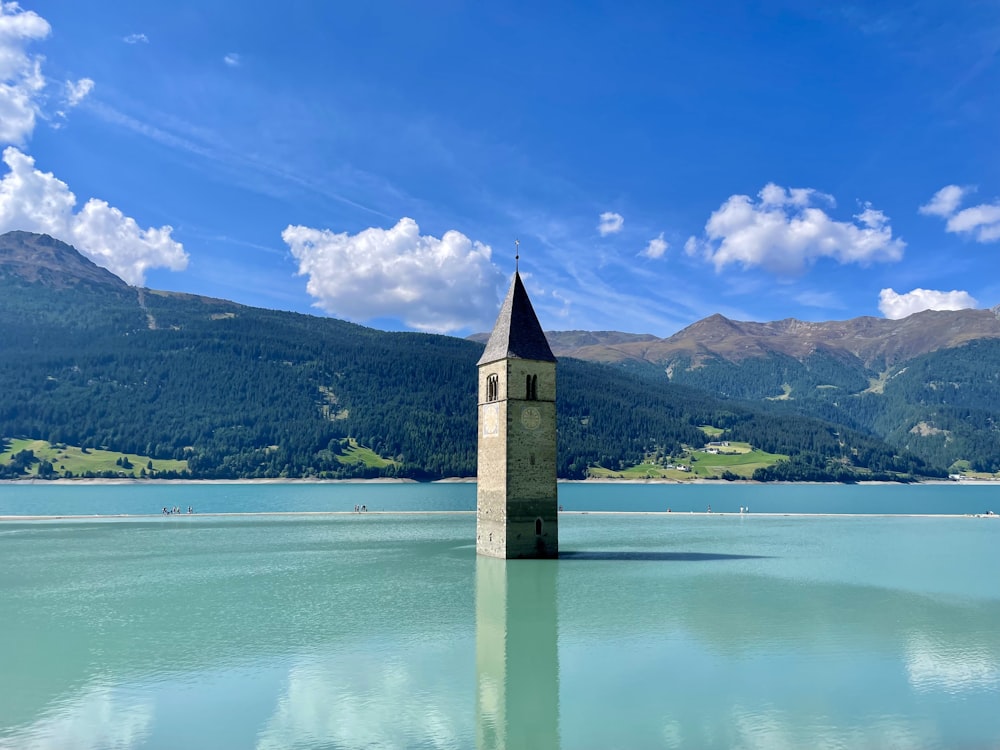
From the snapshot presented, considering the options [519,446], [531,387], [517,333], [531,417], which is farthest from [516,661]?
[517,333]

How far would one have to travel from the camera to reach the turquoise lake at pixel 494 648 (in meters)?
23.0

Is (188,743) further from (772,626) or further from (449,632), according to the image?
(772,626)

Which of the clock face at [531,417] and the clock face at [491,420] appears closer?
the clock face at [531,417]

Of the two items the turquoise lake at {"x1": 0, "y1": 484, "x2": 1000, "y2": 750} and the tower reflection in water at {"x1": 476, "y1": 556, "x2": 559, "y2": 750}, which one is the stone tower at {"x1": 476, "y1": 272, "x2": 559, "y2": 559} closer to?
the turquoise lake at {"x1": 0, "y1": 484, "x2": 1000, "y2": 750}

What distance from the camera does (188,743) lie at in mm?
21609

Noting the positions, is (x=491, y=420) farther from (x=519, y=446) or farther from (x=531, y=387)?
(x=531, y=387)

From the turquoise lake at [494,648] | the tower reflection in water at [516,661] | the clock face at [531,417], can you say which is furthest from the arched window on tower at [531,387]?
the tower reflection in water at [516,661]

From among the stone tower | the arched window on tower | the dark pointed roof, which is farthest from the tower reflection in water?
the dark pointed roof

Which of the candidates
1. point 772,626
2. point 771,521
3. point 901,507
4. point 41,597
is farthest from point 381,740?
point 901,507

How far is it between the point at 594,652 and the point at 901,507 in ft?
451

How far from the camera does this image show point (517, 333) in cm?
5809

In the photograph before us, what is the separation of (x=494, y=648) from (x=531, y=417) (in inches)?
984

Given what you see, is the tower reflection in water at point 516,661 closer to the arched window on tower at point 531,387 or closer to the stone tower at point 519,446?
the stone tower at point 519,446

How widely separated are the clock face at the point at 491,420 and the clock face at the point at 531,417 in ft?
5.84
